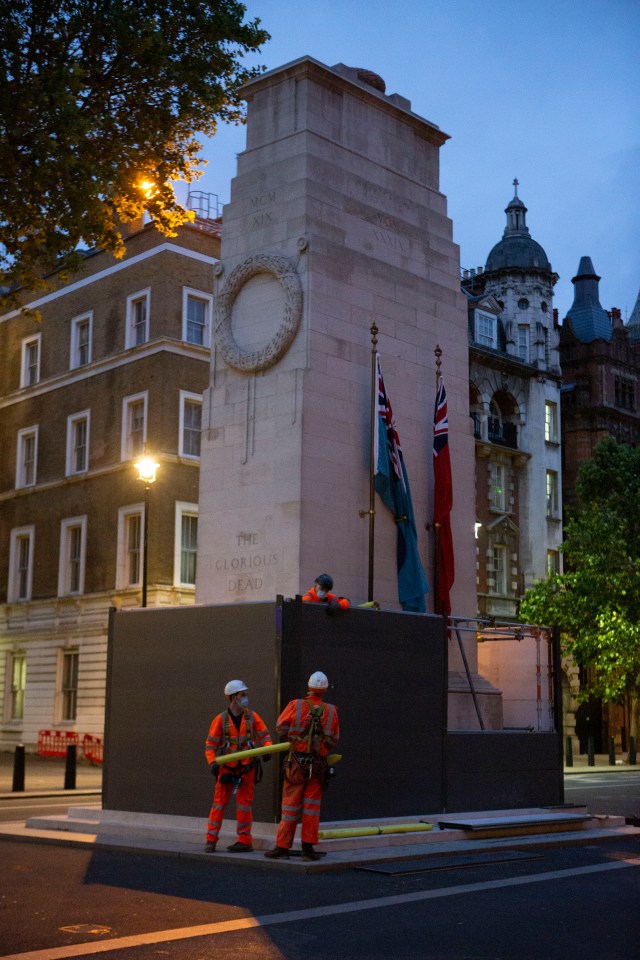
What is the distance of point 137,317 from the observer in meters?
40.4

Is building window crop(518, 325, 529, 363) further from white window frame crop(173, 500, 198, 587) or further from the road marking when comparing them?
the road marking

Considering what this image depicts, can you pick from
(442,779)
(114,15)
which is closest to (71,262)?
(114,15)

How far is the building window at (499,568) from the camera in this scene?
51.8 m

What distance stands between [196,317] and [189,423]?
147 inches

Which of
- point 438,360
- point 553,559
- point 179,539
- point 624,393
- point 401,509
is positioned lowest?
point 401,509

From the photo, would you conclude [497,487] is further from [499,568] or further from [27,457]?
[27,457]

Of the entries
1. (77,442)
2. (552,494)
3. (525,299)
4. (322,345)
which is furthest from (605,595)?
(322,345)

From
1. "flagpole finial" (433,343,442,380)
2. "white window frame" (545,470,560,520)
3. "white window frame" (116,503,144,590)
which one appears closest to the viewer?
"flagpole finial" (433,343,442,380)

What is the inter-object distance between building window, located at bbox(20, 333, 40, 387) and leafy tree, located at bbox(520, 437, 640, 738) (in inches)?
821

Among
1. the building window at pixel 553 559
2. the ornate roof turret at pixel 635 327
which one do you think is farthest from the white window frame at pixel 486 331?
the ornate roof turret at pixel 635 327

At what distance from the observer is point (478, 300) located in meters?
54.3

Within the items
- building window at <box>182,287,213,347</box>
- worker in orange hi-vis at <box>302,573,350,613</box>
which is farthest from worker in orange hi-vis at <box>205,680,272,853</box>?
building window at <box>182,287,213,347</box>

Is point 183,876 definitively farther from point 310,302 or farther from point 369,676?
point 310,302

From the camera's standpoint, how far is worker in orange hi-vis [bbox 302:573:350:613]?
14.1 m
